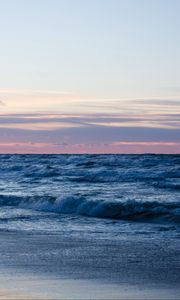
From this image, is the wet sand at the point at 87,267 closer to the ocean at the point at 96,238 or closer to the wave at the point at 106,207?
the ocean at the point at 96,238

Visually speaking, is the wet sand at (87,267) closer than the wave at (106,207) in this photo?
Yes

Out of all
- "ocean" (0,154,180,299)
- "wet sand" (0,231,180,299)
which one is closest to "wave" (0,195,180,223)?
"ocean" (0,154,180,299)

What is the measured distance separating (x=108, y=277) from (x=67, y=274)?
65cm

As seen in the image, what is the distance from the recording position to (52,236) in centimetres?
1381

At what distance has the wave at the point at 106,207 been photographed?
18156 mm

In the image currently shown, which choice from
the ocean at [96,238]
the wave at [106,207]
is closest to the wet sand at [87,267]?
the ocean at [96,238]

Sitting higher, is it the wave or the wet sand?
the wave

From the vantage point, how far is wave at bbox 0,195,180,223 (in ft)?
59.6

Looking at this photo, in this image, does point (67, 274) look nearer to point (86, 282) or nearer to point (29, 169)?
point (86, 282)

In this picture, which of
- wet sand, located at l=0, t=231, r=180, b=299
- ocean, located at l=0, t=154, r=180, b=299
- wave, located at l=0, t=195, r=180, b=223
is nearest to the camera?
wet sand, located at l=0, t=231, r=180, b=299

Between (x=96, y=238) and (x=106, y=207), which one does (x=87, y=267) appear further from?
(x=106, y=207)

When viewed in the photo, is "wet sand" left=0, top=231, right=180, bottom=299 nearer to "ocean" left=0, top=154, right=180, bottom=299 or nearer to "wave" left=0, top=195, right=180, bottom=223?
"ocean" left=0, top=154, right=180, bottom=299

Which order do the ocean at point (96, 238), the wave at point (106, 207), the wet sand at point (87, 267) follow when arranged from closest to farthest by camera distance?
the wet sand at point (87, 267), the ocean at point (96, 238), the wave at point (106, 207)

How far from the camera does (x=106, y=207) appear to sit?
19797 millimetres
